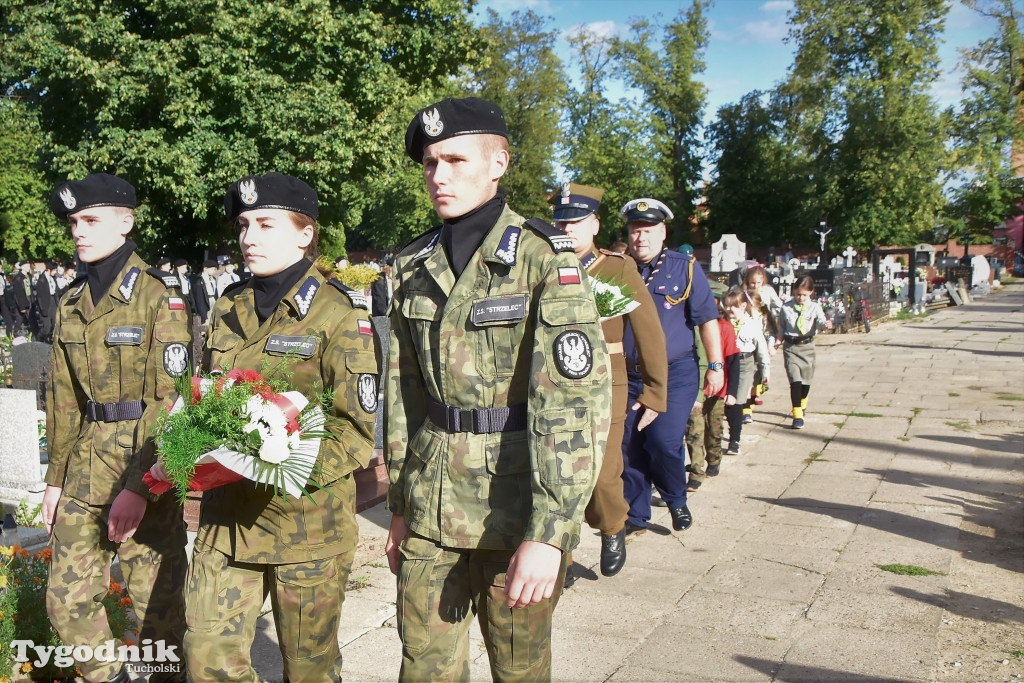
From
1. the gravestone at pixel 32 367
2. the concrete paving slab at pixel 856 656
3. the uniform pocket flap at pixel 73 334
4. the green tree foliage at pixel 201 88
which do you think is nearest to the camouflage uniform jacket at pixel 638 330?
the concrete paving slab at pixel 856 656

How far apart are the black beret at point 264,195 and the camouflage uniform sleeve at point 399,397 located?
0.66 metres

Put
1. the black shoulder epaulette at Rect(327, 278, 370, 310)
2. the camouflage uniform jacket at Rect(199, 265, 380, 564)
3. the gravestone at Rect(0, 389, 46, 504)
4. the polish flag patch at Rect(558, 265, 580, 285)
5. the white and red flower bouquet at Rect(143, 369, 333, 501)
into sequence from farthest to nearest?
the gravestone at Rect(0, 389, 46, 504), the black shoulder epaulette at Rect(327, 278, 370, 310), the camouflage uniform jacket at Rect(199, 265, 380, 564), the white and red flower bouquet at Rect(143, 369, 333, 501), the polish flag patch at Rect(558, 265, 580, 285)

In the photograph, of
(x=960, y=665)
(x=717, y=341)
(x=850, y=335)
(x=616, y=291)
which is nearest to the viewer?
(x=960, y=665)

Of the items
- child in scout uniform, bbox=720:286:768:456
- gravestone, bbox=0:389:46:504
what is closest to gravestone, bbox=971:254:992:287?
child in scout uniform, bbox=720:286:768:456

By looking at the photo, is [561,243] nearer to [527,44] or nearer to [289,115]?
[289,115]

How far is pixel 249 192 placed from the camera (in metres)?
3.18

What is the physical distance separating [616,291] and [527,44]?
4571 cm

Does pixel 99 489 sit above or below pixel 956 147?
below

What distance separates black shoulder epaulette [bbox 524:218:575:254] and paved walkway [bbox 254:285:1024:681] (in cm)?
232

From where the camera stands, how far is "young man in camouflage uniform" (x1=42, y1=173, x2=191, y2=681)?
11.7ft

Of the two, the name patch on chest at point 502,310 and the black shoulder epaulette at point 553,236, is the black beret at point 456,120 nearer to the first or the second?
the black shoulder epaulette at point 553,236

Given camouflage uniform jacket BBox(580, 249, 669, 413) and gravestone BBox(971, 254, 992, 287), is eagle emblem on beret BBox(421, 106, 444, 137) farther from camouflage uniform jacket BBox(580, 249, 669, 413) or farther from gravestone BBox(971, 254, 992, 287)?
gravestone BBox(971, 254, 992, 287)

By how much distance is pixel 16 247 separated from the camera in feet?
139

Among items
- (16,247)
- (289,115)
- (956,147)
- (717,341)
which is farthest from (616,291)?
(956,147)
